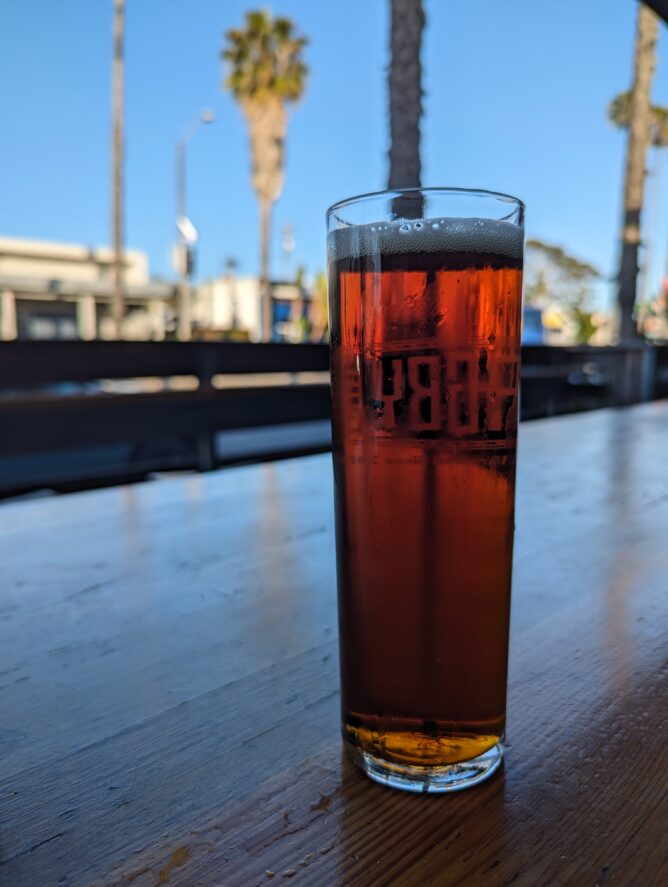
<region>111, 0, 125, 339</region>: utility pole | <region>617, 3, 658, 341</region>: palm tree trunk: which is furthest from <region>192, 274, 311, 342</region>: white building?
<region>617, 3, 658, 341</region>: palm tree trunk

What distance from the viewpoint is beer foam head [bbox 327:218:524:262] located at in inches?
17.2

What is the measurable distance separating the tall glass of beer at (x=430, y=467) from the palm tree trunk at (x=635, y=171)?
7.94m

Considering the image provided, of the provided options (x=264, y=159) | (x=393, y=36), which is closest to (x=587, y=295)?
(x=264, y=159)

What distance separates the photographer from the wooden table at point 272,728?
13.9 inches

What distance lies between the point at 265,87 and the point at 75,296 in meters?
8.70

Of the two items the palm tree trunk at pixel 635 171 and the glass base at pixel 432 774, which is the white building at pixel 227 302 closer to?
the palm tree trunk at pixel 635 171

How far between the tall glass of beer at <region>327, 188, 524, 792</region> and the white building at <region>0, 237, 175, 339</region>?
21.3m

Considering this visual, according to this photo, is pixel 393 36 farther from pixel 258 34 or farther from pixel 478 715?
pixel 258 34

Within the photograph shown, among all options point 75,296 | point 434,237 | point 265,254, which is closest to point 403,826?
point 434,237

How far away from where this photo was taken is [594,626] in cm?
64

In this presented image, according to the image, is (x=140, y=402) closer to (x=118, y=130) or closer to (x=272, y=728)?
(x=272, y=728)

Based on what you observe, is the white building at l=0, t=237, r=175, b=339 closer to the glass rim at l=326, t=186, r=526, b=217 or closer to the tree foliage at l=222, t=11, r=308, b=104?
the tree foliage at l=222, t=11, r=308, b=104

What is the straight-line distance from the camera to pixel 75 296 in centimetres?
2097

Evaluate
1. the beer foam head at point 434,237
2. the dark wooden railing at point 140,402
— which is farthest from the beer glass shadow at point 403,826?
the dark wooden railing at point 140,402
